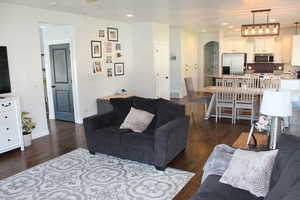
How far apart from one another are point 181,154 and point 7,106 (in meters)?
2.98

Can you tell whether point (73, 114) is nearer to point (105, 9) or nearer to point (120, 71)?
point (120, 71)

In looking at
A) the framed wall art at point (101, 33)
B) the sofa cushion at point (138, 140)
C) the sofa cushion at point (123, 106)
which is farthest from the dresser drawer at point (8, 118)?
the framed wall art at point (101, 33)

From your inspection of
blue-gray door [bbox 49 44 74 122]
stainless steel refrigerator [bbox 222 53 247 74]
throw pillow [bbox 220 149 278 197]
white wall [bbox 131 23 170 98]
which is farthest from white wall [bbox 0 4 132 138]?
stainless steel refrigerator [bbox 222 53 247 74]

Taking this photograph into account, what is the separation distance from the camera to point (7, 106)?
4.15 metres

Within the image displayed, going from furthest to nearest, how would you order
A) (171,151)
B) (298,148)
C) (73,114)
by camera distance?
(73,114) < (171,151) < (298,148)

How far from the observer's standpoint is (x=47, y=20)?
17.4 feet

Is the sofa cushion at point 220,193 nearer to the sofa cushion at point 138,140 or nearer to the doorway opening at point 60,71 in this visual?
the sofa cushion at point 138,140

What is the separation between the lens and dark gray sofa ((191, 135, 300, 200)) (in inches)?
64.6

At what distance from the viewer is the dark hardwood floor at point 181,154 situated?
3.64 metres

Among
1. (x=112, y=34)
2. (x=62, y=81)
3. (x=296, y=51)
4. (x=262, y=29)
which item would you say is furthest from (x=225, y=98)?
(x=296, y=51)

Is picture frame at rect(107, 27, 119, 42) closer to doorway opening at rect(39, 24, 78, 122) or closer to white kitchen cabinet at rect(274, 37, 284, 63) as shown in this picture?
doorway opening at rect(39, 24, 78, 122)

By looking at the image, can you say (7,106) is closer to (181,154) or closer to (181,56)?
(181,154)

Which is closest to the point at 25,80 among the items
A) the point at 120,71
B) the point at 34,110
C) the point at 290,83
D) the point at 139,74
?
the point at 34,110

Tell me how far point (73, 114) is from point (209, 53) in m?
7.37
